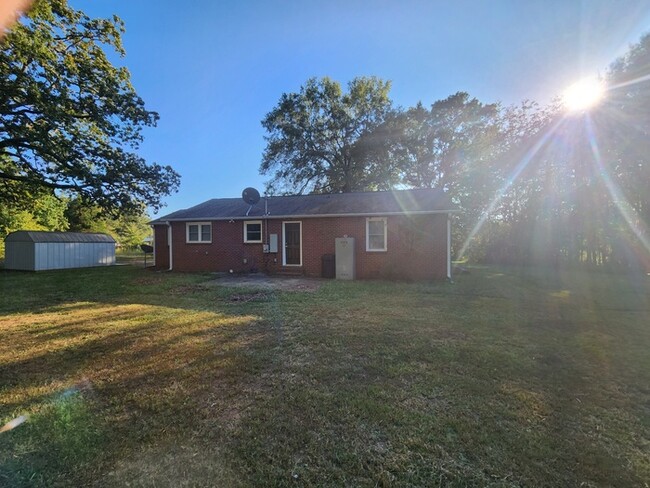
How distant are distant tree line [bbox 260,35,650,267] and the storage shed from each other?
13707 millimetres

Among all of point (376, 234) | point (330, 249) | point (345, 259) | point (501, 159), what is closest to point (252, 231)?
point (330, 249)

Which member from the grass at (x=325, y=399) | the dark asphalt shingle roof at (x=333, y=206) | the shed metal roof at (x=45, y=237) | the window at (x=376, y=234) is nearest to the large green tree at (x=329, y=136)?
the dark asphalt shingle roof at (x=333, y=206)

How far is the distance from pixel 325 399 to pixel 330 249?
9.65 m

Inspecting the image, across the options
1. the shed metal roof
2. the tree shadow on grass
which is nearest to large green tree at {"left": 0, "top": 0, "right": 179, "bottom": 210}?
the shed metal roof

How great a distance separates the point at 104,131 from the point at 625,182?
2274 centimetres

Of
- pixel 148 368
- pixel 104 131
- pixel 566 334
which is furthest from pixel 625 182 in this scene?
pixel 104 131

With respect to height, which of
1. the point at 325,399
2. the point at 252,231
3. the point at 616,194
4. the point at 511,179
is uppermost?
the point at 511,179

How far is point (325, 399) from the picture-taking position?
3.03 m

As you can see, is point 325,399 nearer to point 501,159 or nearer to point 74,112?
point 74,112

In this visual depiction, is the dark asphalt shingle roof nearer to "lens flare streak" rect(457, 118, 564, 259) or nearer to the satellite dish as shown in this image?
the satellite dish

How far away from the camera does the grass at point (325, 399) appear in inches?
84.3

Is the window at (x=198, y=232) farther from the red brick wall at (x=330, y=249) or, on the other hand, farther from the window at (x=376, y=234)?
the window at (x=376, y=234)

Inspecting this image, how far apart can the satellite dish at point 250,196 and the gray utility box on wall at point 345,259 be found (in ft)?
14.8

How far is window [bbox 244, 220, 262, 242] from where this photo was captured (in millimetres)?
13742
